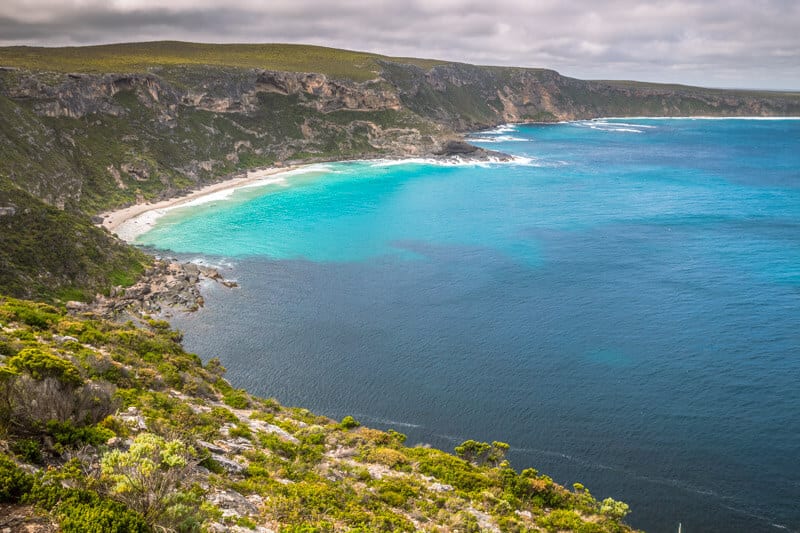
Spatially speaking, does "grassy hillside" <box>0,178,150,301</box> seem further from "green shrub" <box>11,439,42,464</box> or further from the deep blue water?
"green shrub" <box>11,439,42,464</box>

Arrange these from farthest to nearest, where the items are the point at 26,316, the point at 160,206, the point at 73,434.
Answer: the point at 160,206 < the point at 26,316 < the point at 73,434

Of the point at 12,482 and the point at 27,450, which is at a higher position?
the point at 12,482

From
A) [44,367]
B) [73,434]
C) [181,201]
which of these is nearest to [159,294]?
[44,367]

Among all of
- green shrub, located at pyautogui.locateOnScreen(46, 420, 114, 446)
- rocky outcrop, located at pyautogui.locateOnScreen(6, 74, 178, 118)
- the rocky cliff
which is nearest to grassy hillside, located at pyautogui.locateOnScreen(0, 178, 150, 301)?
the rocky cliff

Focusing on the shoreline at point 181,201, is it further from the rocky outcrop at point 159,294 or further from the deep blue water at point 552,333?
the rocky outcrop at point 159,294

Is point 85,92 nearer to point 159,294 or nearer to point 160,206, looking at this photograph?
point 160,206

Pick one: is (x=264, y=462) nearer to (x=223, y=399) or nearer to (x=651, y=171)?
(x=223, y=399)

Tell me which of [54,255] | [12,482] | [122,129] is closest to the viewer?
[12,482]
